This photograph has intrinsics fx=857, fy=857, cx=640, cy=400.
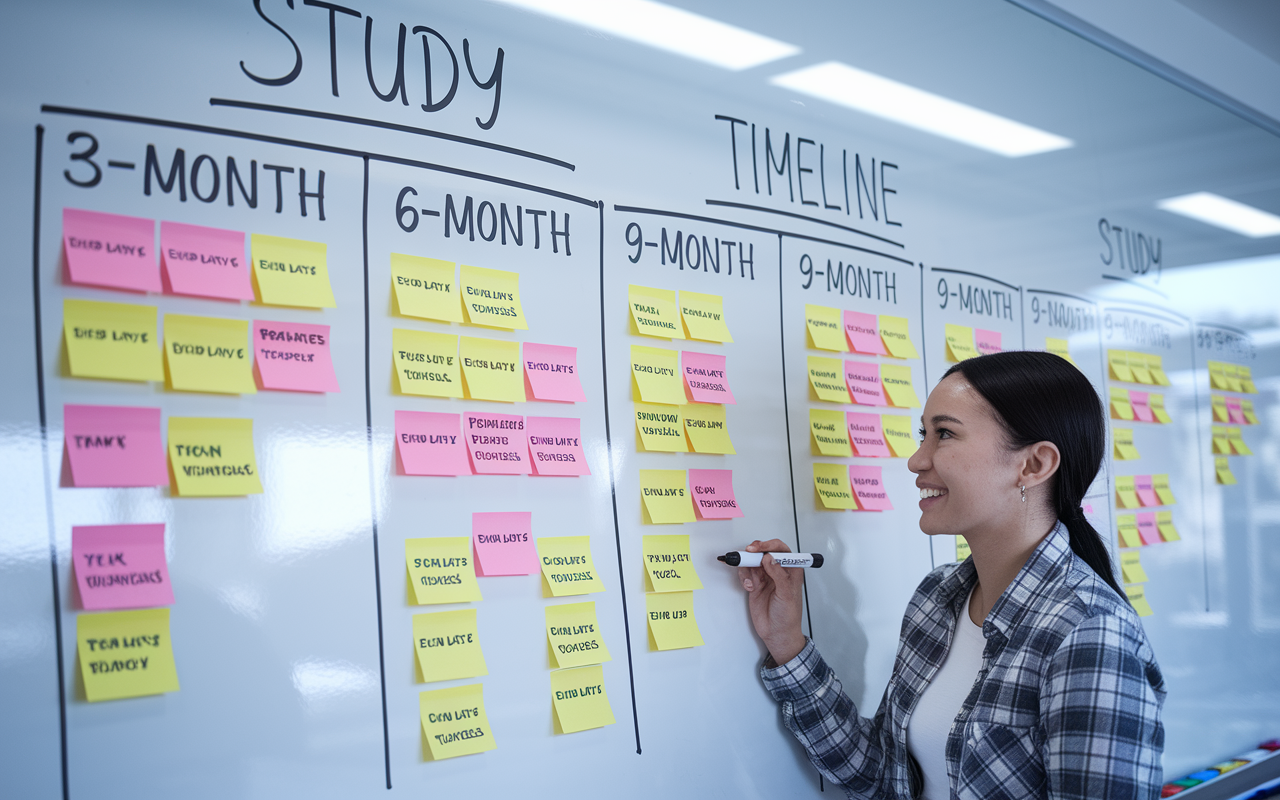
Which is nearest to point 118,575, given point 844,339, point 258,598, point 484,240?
point 258,598

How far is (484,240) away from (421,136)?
14 centimetres

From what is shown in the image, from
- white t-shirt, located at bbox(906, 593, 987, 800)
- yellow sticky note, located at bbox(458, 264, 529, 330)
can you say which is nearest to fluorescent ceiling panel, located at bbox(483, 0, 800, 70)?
yellow sticky note, located at bbox(458, 264, 529, 330)

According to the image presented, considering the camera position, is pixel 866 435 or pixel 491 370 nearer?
pixel 491 370

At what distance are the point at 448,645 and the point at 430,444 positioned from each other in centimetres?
23

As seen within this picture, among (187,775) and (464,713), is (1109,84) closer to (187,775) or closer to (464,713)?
(464,713)

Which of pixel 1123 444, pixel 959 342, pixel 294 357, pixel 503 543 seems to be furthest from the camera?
pixel 1123 444

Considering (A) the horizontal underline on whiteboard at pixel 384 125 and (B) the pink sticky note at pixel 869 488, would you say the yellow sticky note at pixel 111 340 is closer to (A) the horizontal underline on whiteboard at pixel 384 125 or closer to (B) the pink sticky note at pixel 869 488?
(A) the horizontal underline on whiteboard at pixel 384 125

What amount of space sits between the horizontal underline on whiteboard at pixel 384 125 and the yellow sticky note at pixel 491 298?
0.52ft

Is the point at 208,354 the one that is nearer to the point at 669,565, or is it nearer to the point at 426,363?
the point at 426,363

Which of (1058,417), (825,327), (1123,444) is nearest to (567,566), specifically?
(825,327)

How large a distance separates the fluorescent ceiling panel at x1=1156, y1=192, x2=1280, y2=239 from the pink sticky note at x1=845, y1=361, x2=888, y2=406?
3.72 ft

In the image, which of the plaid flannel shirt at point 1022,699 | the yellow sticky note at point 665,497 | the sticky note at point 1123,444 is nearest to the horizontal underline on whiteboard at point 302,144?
the yellow sticky note at point 665,497

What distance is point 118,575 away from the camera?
0.81 m

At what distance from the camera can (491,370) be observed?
106cm
